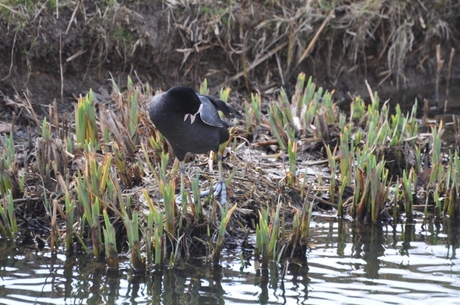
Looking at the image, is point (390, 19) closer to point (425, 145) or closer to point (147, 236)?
point (425, 145)

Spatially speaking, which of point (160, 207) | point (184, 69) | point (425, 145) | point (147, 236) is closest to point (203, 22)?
point (184, 69)

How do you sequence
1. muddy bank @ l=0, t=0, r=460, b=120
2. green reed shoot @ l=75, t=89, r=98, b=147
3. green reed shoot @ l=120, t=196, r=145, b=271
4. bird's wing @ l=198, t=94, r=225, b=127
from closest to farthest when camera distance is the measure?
green reed shoot @ l=120, t=196, r=145, b=271
bird's wing @ l=198, t=94, r=225, b=127
green reed shoot @ l=75, t=89, r=98, b=147
muddy bank @ l=0, t=0, r=460, b=120

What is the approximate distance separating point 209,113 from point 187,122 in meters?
0.22

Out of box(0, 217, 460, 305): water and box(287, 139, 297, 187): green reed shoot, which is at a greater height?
box(287, 139, 297, 187): green reed shoot

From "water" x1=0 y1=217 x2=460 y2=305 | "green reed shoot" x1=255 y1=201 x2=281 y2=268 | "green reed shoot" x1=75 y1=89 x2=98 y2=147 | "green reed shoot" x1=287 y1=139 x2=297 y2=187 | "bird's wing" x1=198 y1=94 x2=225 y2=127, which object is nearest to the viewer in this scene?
"water" x1=0 y1=217 x2=460 y2=305

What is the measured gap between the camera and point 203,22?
7121 mm

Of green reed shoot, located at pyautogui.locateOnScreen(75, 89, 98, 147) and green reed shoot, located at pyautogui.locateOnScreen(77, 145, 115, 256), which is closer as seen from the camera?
green reed shoot, located at pyautogui.locateOnScreen(77, 145, 115, 256)

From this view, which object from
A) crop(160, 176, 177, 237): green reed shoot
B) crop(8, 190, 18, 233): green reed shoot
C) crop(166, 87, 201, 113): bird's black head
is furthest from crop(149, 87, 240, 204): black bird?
crop(8, 190, 18, 233): green reed shoot

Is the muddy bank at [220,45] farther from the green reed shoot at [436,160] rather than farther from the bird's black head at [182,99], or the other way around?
the bird's black head at [182,99]

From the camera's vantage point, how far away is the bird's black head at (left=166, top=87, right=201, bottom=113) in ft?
13.8

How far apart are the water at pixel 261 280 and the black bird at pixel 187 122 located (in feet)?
2.05

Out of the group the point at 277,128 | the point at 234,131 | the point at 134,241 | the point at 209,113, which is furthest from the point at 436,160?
A: the point at 134,241

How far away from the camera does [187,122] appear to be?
169 inches

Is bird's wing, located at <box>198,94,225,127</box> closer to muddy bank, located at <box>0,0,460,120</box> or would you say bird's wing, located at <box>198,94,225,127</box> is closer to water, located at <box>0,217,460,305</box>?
water, located at <box>0,217,460,305</box>
